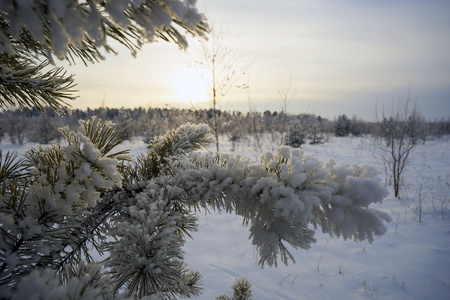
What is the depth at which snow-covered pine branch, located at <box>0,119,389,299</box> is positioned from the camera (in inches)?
16.4

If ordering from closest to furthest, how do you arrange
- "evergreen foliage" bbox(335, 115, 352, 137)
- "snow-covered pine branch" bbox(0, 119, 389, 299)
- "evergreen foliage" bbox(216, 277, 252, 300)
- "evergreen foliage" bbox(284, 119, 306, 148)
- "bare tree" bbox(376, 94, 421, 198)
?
"snow-covered pine branch" bbox(0, 119, 389, 299) < "evergreen foliage" bbox(216, 277, 252, 300) < "bare tree" bbox(376, 94, 421, 198) < "evergreen foliage" bbox(284, 119, 306, 148) < "evergreen foliage" bbox(335, 115, 352, 137)

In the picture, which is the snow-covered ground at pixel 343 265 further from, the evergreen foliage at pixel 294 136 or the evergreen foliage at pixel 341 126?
the evergreen foliage at pixel 341 126

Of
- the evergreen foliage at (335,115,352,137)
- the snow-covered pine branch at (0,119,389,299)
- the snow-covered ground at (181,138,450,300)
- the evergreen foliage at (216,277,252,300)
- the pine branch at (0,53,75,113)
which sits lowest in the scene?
the snow-covered ground at (181,138,450,300)

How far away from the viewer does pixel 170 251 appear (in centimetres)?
49

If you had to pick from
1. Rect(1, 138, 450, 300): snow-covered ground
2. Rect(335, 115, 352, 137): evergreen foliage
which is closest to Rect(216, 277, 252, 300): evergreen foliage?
Rect(1, 138, 450, 300): snow-covered ground

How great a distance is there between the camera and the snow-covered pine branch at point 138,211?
0.42m

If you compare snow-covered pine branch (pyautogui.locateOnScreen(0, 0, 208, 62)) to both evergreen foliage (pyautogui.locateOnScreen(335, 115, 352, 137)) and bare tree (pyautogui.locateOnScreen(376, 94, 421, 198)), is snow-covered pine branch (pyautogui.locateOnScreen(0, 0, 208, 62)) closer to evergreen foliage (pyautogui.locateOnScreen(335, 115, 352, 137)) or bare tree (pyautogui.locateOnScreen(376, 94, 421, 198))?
bare tree (pyautogui.locateOnScreen(376, 94, 421, 198))

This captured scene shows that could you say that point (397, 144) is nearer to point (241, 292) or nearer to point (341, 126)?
point (241, 292)

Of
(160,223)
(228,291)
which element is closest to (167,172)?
(160,223)

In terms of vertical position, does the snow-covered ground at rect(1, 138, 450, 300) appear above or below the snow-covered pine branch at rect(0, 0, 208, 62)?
below

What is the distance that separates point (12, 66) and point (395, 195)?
6.65m

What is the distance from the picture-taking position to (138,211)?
0.56 m

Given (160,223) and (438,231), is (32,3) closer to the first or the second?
(160,223)

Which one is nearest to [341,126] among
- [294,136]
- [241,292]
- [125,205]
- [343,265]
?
[294,136]
